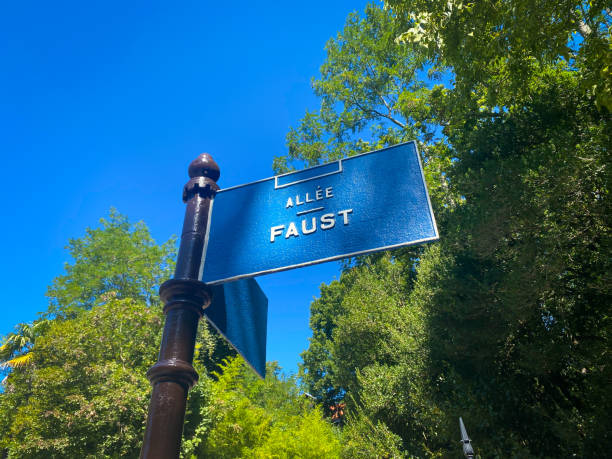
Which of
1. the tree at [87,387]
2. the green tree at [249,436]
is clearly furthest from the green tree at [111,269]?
the green tree at [249,436]

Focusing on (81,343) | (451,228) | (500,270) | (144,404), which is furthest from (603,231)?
(81,343)

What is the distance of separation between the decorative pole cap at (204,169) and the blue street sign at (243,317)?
2.94 ft

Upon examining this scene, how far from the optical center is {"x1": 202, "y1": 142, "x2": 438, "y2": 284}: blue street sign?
84.5 inches

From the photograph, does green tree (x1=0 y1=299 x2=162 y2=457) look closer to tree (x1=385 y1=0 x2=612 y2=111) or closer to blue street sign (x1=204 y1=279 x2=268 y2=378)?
blue street sign (x1=204 y1=279 x2=268 y2=378)

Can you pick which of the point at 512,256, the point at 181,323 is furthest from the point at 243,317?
the point at 512,256

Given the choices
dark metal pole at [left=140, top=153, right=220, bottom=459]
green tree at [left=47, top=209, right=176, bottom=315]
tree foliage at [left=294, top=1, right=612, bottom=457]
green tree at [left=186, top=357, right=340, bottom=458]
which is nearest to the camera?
dark metal pole at [left=140, top=153, right=220, bottom=459]

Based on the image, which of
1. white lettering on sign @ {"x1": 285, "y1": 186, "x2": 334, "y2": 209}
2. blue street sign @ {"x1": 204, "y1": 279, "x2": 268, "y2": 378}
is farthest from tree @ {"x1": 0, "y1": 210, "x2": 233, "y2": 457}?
white lettering on sign @ {"x1": 285, "y1": 186, "x2": 334, "y2": 209}

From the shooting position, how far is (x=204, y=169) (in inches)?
117

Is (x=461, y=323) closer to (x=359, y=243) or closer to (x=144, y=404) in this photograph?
(x=359, y=243)

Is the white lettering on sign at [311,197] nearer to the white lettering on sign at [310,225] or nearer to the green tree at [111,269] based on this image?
the white lettering on sign at [310,225]

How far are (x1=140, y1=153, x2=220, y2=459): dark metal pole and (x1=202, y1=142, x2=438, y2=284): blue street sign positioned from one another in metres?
0.11

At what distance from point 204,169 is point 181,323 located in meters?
1.31

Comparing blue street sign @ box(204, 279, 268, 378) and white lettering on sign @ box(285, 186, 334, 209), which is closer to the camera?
white lettering on sign @ box(285, 186, 334, 209)

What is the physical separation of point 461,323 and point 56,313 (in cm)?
2363
